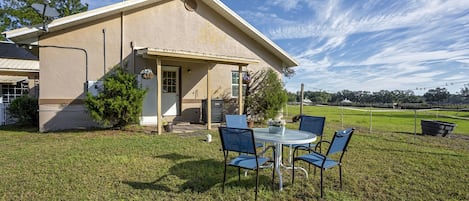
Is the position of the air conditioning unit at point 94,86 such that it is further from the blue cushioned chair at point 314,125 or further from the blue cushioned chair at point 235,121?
the blue cushioned chair at point 314,125

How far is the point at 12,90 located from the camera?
40.1ft

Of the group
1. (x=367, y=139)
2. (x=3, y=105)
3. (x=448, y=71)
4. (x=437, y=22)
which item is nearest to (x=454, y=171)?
(x=367, y=139)

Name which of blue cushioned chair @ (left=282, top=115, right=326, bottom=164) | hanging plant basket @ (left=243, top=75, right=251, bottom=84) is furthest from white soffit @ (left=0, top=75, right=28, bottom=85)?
blue cushioned chair @ (left=282, top=115, right=326, bottom=164)

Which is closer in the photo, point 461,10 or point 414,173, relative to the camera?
point 414,173

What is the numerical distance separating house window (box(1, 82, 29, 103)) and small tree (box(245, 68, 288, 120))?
1100 cm

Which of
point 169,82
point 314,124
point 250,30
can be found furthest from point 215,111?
point 314,124

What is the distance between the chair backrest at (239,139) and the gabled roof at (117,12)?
7.10m

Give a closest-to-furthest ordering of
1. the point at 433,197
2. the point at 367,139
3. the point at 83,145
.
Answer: the point at 433,197 → the point at 83,145 → the point at 367,139

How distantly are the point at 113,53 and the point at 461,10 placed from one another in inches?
495

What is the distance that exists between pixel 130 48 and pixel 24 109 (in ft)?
14.4

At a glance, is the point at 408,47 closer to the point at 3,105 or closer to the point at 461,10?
the point at 461,10

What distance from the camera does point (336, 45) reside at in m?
16.0

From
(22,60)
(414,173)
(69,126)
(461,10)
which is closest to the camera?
(414,173)

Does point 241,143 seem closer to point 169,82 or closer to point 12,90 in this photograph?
point 169,82
